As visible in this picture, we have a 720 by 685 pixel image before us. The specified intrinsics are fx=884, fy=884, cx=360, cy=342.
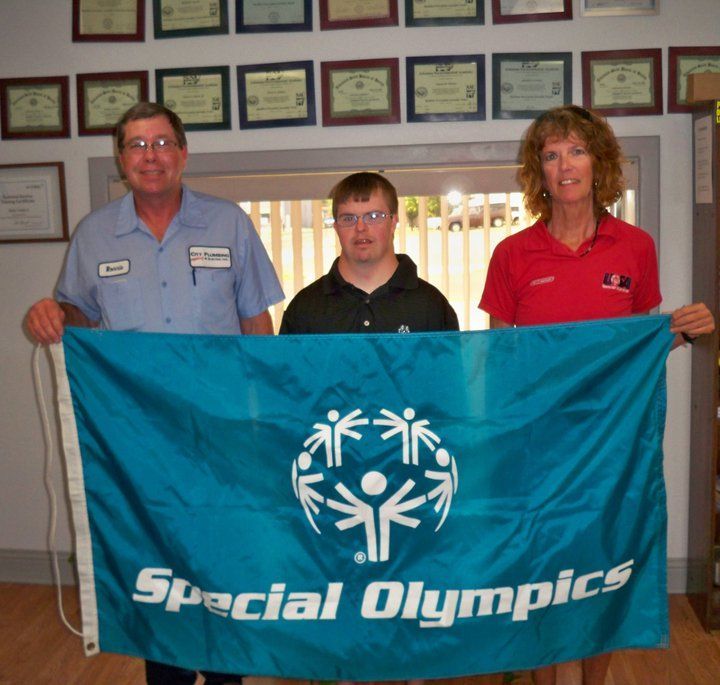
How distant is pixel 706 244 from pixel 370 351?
183cm

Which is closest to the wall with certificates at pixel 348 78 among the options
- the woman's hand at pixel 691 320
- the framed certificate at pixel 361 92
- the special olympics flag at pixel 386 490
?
the framed certificate at pixel 361 92

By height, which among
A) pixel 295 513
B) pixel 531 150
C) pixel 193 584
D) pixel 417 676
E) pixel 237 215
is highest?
pixel 531 150

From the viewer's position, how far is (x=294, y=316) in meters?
2.40

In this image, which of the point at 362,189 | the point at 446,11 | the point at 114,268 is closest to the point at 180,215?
the point at 114,268

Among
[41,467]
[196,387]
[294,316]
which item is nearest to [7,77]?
[41,467]

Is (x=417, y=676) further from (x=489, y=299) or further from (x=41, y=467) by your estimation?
(x=41, y=467)

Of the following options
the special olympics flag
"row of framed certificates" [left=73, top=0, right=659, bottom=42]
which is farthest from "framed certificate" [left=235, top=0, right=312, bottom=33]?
the special olympics flag

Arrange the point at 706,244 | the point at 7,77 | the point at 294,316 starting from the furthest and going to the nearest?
the point at 7,77 → the point at 706,244 → the point at 294,316

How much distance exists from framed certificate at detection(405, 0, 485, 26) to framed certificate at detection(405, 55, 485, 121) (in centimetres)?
13

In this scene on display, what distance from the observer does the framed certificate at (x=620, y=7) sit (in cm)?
331

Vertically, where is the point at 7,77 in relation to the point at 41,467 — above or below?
above

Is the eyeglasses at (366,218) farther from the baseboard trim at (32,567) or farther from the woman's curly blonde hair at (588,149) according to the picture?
the baseboard trim at (32,567)

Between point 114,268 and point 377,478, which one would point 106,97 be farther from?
point 377,478

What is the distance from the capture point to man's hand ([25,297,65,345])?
205 cm
